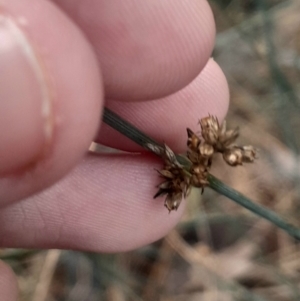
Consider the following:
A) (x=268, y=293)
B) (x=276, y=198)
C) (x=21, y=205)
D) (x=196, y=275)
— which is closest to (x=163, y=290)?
(x=196, y=275)

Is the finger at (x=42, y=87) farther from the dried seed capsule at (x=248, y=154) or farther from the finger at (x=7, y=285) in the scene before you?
the finger at (x=7, y=285)

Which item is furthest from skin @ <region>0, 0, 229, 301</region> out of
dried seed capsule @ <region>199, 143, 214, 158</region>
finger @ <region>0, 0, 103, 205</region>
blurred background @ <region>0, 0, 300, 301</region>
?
blurred background @ <region>0, 0, 300, 301</region>

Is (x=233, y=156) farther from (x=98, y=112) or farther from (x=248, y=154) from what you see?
(x=98, y=112)

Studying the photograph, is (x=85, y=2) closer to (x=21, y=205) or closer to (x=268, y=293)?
(x=21, y=205)

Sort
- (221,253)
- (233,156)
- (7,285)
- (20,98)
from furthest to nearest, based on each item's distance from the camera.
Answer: (221,253)
(7,285)
(233,156)
(20,98)

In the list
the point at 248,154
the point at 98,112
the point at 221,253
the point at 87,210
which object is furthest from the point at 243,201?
the point at 221,253

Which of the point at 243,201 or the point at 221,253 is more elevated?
the point at 243,201

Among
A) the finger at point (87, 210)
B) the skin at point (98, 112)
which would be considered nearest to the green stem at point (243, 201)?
the skin at point (98, 112)
